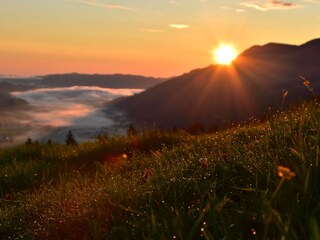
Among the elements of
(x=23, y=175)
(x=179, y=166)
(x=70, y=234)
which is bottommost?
(x=23, y=175)

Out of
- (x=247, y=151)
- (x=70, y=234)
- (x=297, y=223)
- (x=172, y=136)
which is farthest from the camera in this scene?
(x=172, y=136)

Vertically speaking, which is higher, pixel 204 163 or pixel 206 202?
pixel 204 163

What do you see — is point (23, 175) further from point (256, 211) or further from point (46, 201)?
point (256, 211)

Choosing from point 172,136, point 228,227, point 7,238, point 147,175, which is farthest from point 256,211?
point 172,136

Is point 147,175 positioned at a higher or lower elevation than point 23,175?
higher

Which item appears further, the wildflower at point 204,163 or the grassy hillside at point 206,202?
the wildflower at point 204,163

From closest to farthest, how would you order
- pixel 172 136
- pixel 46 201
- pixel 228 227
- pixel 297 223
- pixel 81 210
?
pixel 297 223 → pixel 228 227 → pixel 81 210 → pixel 46 201 → pixel 172 136

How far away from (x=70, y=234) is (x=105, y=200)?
66 cm

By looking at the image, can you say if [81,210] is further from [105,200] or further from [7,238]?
[7,238]

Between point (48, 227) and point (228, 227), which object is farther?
point (48, 227)

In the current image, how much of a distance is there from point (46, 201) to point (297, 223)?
4020mm

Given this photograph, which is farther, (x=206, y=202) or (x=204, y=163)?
(x=204, y=163)

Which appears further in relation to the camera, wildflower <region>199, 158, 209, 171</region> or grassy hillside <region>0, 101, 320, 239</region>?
wildflower <region>199, 158, 209, 171</region>

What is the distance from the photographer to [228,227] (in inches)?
153
